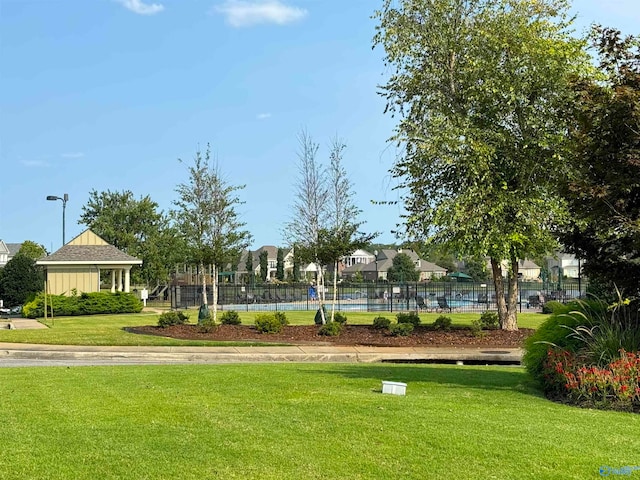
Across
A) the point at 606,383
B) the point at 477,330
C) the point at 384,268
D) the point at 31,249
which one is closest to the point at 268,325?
the point at 477,330

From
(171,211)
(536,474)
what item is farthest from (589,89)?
(171,211)

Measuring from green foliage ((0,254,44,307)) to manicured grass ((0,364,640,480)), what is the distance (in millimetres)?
33491

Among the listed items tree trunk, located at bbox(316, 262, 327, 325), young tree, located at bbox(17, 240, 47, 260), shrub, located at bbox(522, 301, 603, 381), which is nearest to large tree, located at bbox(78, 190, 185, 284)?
young tree, located at bbox(17, 240, 47, 260)

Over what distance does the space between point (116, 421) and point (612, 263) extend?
21.6ft

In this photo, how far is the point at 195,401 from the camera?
7965 millimetres

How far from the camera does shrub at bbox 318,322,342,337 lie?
20609 mm

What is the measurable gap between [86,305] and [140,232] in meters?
23.3

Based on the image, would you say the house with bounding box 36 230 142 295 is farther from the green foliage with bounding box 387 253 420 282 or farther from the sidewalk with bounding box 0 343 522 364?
the green foliage with bounding box 387 253 420 282

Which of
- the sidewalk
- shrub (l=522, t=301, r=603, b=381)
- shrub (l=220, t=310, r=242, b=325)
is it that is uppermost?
shrub (l=522, t=301, r=603, b=381)

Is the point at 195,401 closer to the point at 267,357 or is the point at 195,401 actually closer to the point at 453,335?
the point at 267,357

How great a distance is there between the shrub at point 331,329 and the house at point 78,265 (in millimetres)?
20144

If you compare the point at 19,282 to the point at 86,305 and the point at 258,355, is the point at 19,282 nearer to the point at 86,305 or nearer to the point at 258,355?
the point at 86,305

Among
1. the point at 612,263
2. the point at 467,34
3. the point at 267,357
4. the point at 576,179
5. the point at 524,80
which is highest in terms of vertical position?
the point at 467,34

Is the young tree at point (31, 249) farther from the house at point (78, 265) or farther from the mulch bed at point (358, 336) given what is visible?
the mulch bed at point (358, 336)
